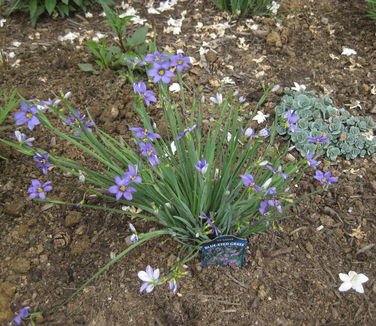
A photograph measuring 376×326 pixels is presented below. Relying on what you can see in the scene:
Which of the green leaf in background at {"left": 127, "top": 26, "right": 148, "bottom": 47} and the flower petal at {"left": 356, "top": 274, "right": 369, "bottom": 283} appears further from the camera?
the green leaf in background at {"left": 127, "top": 26, "right": 148, "bottom": 47}

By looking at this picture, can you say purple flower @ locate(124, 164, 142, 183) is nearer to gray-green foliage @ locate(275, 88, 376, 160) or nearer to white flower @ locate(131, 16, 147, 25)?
gray-green foliage @ locate(275, 88, 376, 160)

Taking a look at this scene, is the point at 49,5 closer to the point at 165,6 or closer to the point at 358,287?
the point at 165,6

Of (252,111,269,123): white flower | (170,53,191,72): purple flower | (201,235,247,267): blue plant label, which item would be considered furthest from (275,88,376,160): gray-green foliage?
(170,53,191,72): purple flower

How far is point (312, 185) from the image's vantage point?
8.23ft

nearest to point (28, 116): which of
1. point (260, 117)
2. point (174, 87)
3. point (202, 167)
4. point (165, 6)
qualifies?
point (202, 167)

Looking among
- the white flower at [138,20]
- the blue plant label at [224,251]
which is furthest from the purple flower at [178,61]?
the white flower at [138,20]

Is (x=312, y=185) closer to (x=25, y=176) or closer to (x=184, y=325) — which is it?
(x=184, y=325)

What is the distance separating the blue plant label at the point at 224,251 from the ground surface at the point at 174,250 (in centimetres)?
9

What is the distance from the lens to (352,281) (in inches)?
81.0

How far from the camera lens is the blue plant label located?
1883mm

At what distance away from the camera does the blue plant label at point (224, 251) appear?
1883mm

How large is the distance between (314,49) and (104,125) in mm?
1964

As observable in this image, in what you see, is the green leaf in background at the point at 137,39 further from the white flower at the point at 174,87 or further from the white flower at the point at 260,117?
the white flower at the point at 260,117

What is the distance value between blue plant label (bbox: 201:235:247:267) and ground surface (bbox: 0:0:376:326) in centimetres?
9
